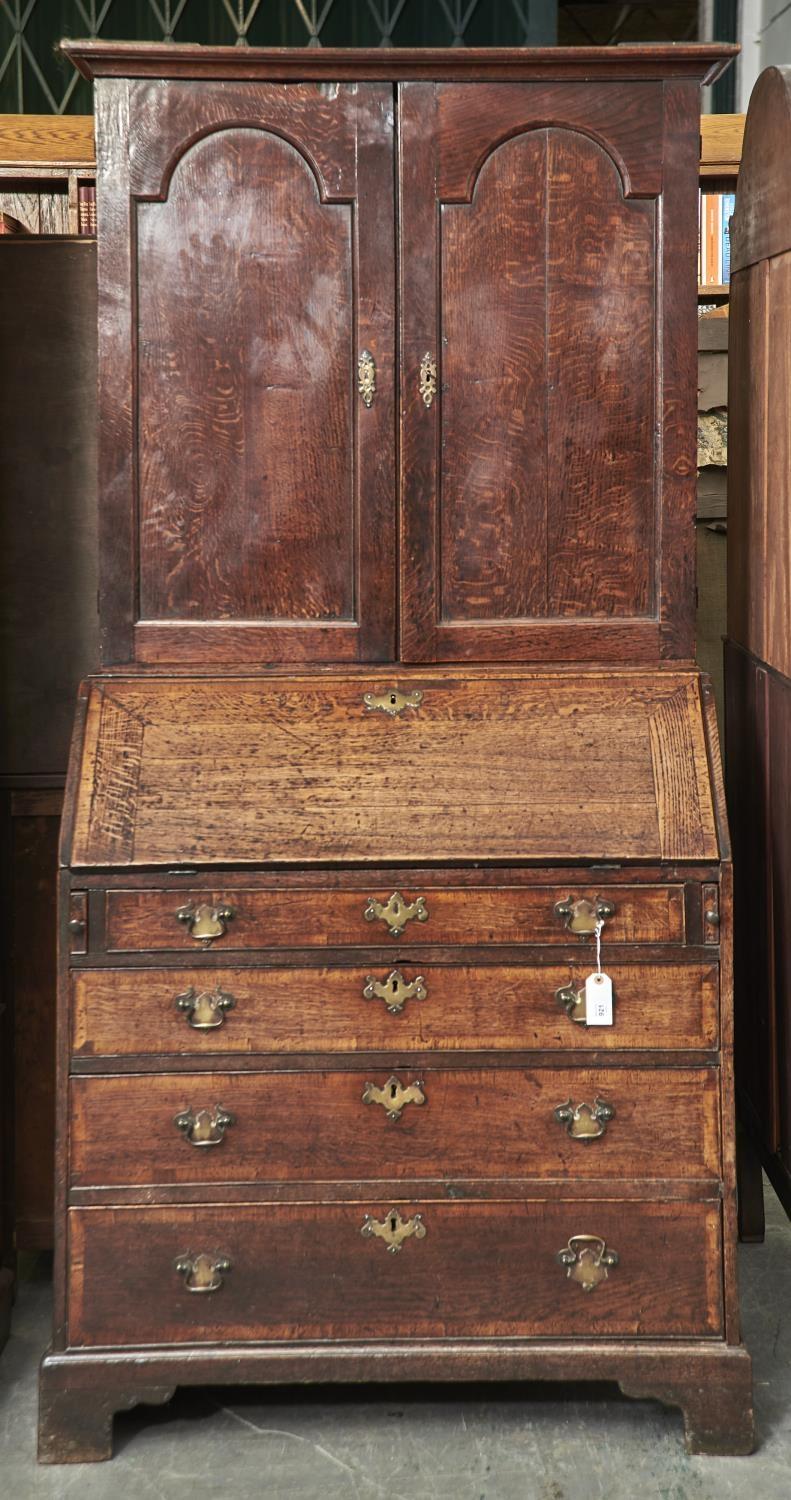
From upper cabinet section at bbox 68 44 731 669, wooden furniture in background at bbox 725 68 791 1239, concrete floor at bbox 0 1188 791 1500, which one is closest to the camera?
concrete floor at bbox 0 1188 791 1500

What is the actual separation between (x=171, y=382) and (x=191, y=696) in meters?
0.51

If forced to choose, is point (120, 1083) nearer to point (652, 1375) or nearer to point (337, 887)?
point (337, 887)

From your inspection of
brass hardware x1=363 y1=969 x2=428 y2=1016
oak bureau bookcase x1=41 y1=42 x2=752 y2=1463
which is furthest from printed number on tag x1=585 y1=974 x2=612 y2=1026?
brass hardware x1=363 y1=969 x2=428 y2=1016

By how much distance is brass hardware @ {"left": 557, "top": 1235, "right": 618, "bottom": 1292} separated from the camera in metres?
2.14

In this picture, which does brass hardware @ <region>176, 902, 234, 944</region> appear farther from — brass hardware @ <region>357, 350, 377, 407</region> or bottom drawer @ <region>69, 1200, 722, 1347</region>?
brass hardware @ <region>357, 350, 377, 407</region>

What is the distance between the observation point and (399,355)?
225cm

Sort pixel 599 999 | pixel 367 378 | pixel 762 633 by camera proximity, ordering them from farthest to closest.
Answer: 1. pixel 762 633
2. pixel 367 378
3. pixel 599 999

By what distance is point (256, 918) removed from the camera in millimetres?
2141

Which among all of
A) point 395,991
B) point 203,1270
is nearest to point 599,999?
point 395,991

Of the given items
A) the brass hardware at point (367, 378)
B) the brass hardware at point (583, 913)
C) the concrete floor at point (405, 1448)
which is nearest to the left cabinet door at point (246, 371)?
the brass hardware at point (367, 378)

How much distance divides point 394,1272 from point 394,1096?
275 mm

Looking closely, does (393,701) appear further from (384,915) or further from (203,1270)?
(203,1270)

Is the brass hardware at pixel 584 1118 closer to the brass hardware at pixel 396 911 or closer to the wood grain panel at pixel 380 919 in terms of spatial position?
the wood grain panel at pixel 380 919

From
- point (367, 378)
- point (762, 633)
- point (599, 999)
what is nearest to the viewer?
point (599, 999)
